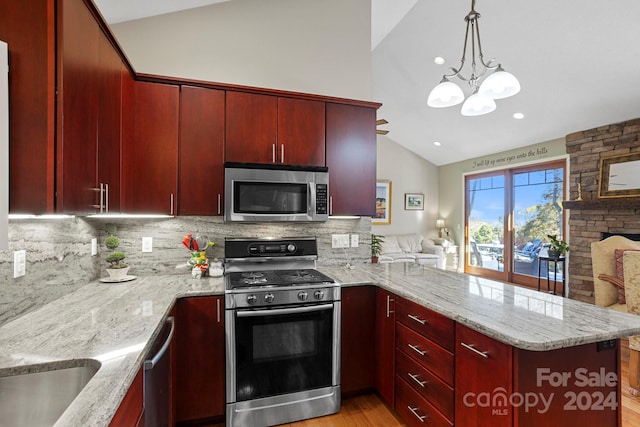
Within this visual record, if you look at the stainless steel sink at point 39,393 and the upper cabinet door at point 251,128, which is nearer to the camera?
the stainless steel sink at point 39,393

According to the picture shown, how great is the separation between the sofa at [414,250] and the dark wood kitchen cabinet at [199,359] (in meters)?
5.00

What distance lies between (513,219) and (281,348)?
5715 millimetres

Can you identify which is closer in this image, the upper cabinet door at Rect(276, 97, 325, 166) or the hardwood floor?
the hardwood floor

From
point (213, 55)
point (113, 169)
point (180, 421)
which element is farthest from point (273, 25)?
point (180, 421)

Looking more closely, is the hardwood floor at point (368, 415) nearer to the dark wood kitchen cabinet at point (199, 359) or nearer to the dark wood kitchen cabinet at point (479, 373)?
the dark wood kitchen cabinet at point (199, 359)

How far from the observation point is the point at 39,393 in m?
1.03

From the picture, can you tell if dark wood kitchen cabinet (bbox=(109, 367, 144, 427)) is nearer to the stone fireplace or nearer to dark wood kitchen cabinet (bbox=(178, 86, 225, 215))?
dark wood kitchen cabinet (bbox=(178, 86, 225, 215))

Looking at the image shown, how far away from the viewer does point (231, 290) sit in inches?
77.8

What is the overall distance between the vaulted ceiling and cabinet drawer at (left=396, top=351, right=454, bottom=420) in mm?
2942

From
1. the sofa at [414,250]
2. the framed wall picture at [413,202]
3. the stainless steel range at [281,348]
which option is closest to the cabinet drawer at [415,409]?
the stainless steel range at [281,348]

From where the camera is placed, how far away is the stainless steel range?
78.8 inches

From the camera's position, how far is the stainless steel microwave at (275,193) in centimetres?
233

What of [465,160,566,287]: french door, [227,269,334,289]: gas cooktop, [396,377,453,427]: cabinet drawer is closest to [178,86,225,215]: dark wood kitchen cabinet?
[227,269,334,289]: gas cooktop

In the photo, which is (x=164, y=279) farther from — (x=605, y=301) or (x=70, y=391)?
(x=605, y=301)
